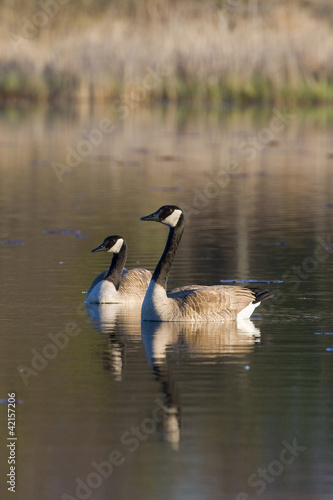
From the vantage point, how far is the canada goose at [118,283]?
40.0ft

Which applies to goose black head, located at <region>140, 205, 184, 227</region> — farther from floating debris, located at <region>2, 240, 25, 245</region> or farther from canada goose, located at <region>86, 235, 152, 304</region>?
floating debris, located at <region>2, 240, 25, 245</region>

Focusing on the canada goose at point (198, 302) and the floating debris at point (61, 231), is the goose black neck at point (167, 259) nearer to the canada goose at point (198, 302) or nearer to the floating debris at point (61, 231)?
the canada goose at point (198, 302)

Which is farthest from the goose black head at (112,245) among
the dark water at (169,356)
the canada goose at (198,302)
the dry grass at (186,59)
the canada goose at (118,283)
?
the dry grass at (186,59)

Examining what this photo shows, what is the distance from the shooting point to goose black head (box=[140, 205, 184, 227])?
37.1 feet

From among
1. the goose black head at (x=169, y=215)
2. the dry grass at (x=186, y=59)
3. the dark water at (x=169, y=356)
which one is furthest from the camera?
the dry grass at (x=186, y=59)

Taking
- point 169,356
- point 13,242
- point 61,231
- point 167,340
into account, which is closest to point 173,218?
point 167,340

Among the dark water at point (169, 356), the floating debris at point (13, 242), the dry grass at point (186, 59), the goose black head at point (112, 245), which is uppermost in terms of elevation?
the dry grass at point (186, 59)

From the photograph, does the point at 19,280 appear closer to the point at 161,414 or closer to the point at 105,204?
the point at 161,414

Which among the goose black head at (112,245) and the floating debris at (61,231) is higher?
the goose black head at (112,245)

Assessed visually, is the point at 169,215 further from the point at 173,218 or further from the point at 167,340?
the point at 167,340

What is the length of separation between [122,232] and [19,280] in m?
4.27

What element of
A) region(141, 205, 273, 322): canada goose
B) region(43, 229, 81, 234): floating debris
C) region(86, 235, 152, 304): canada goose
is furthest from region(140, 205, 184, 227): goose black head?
region(43, 229, 81, 234): floating debris

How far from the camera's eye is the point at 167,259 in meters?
11.2

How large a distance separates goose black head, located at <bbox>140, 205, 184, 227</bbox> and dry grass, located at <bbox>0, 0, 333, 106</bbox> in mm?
33276
